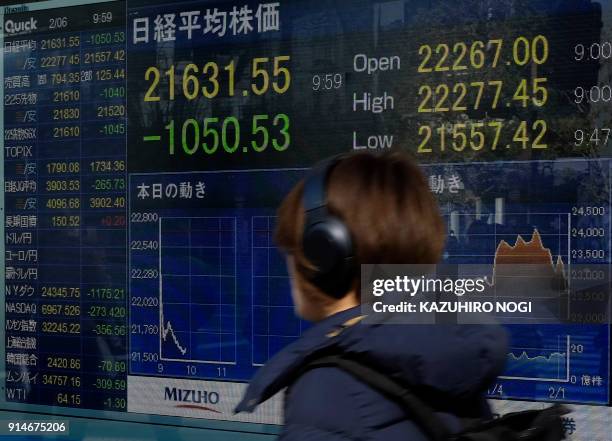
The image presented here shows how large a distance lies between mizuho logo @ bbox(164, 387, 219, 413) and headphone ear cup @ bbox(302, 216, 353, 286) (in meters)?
2.21

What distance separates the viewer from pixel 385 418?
152 centimetres

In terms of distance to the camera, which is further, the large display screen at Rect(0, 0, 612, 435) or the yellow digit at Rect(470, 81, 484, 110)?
the yellow digit at Rect(470, 81, 484, 110)

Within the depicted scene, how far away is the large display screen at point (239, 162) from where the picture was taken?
3262mm

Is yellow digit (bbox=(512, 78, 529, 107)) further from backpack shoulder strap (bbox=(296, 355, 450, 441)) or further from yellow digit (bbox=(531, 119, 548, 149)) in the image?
backpack shoulder strap (bbox=(296, 355, 450, 441))

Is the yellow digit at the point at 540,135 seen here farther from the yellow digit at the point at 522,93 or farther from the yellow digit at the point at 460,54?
the yellow digit at the point at 460,54

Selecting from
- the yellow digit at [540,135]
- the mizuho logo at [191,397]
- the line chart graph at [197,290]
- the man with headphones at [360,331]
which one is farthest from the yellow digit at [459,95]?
the man with headphones at [360,331]

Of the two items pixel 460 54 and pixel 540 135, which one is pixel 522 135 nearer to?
pixel 540 135

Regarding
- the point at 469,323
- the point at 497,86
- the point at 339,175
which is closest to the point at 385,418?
the point at 469,323

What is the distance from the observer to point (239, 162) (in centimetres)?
380

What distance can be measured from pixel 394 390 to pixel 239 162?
2358 mm

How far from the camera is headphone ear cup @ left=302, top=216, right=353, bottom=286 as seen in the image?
1647 mm

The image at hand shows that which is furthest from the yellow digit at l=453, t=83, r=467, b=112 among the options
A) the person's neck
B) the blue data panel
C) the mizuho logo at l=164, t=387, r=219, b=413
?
the person's neck

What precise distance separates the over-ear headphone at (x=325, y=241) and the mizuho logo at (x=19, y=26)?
2.88m

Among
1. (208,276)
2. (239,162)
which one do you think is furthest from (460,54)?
(208,276)
